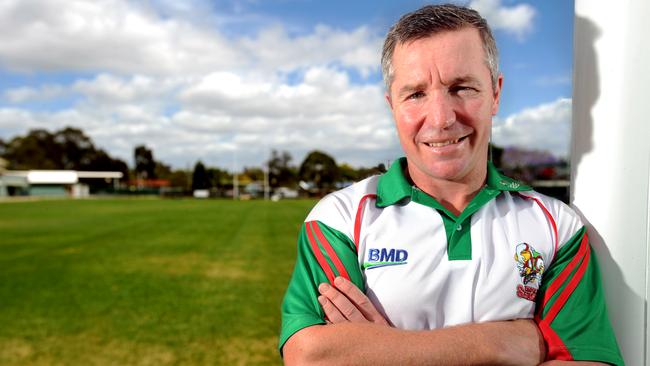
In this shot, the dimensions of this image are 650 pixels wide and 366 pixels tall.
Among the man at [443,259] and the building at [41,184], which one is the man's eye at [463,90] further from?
the building at [41,184]

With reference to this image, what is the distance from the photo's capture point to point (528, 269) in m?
1.62

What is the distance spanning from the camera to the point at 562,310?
161 centimetres

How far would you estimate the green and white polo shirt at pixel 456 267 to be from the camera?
1.59 meters

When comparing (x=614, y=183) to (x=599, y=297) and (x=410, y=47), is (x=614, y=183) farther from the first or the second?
(x=410, y=47)

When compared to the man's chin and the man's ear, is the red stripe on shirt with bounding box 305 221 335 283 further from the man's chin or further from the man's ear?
the man's ear

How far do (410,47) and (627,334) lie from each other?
1.12m

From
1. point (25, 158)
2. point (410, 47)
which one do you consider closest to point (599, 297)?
point (410, 47)

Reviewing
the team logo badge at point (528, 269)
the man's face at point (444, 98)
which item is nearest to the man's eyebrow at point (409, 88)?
the man's face at point (444, 98)

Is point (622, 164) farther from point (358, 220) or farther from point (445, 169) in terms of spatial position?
point (358, 220)

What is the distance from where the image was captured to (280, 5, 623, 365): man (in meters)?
1.54

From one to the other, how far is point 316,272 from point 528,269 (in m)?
0.64

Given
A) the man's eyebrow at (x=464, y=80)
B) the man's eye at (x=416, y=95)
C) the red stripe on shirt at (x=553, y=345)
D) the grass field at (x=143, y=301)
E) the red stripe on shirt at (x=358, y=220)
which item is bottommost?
the grass field at (x=143, y=301)

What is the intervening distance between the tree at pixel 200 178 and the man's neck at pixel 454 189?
89167 millimetres

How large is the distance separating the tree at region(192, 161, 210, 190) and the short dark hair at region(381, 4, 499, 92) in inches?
3513
